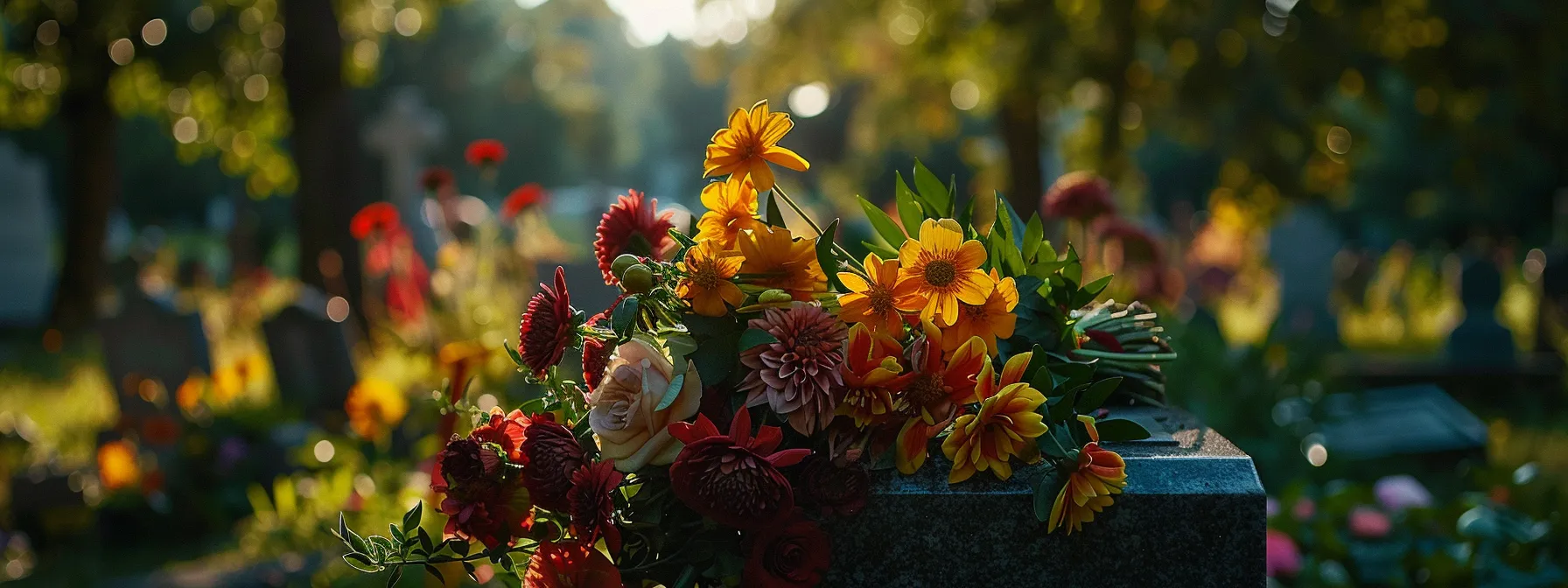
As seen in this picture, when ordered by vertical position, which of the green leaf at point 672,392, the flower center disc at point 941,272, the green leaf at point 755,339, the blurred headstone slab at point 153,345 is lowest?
the blurred headstone slab at point 153,345

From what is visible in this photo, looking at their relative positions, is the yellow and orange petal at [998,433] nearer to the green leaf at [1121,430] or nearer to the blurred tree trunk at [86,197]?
the green leaf at [1121,430]

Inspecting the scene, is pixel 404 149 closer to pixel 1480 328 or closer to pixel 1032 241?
pixel 1480 328

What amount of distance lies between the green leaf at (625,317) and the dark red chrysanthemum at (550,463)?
0.17 meters

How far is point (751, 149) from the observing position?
164 centimetres

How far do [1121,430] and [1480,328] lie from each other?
926 centimetres

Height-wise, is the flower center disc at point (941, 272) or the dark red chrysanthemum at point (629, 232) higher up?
the dark red chrysanthemum at point (629, 232)

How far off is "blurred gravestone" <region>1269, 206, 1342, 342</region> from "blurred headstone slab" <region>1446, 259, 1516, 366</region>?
181 centimetres

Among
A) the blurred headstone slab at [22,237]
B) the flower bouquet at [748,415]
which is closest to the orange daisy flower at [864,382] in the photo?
the flower bouquet at [748,415]

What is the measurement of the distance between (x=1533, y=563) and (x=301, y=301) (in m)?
5.72

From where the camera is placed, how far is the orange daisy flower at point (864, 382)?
1.53m

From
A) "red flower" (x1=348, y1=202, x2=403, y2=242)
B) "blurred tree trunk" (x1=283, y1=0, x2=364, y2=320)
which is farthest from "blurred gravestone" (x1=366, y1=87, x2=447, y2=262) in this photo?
"red flower" (x1=348, y1=202, x2=403, y2=242)

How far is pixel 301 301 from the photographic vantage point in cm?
637

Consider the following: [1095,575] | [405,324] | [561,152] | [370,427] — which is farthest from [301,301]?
[561,152]

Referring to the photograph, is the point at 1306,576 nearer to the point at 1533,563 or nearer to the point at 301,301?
the point at 1533,563
